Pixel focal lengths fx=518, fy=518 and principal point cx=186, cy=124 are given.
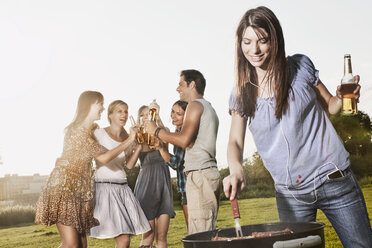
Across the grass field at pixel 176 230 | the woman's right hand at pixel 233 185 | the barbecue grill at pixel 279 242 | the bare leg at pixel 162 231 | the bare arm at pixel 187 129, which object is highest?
the bare arm at pixel 187 129

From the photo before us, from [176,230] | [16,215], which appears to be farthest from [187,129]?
[16,215]

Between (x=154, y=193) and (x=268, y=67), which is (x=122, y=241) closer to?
(x=154, y=193)

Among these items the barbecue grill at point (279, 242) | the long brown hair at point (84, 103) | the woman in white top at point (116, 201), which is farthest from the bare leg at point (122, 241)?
the barbecue grill at point (279, 242)

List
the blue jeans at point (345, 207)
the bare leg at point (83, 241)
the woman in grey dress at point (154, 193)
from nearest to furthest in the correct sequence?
the blue jeans at point (345, 207), the bare leg at point (83, 241), the woman in grey dress at point (154, 193)

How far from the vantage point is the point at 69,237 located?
3543mm

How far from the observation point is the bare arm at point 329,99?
1929 mm

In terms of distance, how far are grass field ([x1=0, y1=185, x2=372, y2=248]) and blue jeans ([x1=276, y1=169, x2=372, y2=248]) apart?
622 cm

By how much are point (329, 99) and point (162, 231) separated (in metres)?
3.24

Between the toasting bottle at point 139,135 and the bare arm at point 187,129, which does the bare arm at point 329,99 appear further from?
the toasting bottle at point 139,135

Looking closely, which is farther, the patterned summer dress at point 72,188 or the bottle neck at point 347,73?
the patterned summer dress at point 72,188

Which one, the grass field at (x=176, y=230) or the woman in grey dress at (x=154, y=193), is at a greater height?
the woman in grey dress at (x=154, y=193)

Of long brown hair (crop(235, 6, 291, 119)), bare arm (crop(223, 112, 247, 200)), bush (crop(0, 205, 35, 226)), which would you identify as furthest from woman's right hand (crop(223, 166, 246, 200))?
bush (crop(0, 205, 35, 226))

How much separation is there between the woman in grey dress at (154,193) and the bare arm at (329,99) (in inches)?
118

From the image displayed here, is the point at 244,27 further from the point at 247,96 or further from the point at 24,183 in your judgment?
the point at 24,183
